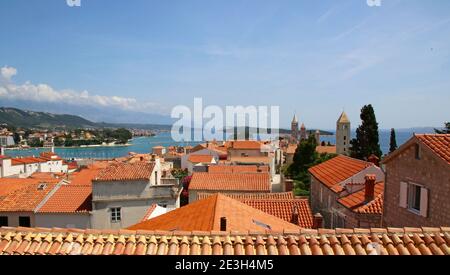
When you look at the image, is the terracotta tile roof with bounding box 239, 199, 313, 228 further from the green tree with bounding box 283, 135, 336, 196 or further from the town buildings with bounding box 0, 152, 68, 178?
the town buildings with bounding box 0, 152, 68, 178

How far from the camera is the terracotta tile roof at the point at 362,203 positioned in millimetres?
13234

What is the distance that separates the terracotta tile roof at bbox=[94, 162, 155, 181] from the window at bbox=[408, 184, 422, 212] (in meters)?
14.4

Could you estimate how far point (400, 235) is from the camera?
505 centimetres

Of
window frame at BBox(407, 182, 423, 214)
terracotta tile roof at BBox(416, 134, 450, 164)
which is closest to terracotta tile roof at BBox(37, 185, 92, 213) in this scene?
window frame at BBox(407, 182, 423, 214)

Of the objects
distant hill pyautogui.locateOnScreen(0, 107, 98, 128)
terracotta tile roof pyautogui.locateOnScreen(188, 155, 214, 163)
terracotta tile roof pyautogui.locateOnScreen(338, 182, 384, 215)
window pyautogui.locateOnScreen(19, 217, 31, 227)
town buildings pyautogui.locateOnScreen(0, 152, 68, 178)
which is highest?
distant hill pyautogui.locateOnScreen(0, 107, 98, 128)

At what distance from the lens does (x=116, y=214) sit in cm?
1983

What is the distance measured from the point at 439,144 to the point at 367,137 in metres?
31.3

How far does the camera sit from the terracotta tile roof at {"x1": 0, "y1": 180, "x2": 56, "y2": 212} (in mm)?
18906

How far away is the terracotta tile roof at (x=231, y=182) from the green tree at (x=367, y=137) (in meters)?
18.3

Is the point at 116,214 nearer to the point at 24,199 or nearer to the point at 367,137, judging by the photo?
the point at 24,199

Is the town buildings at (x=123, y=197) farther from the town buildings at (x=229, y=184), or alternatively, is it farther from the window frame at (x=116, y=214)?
the town buildings at (x=229, y=184)

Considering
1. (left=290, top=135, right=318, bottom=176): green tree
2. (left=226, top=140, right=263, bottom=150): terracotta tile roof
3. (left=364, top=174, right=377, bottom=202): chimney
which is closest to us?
(left=364, top=174, right=377, bottom=202): chimney
